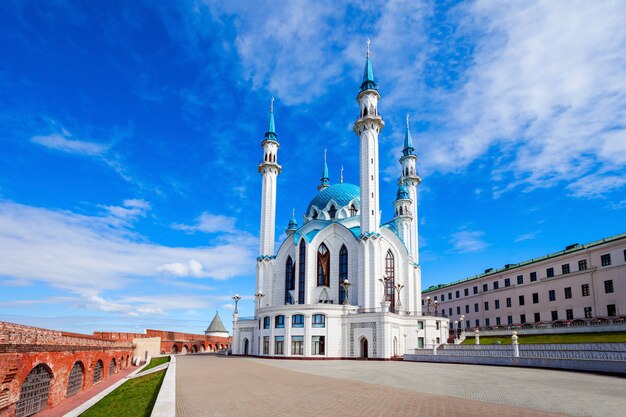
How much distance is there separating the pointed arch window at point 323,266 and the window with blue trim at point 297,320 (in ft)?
25.3

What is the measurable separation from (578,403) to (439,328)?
39541 mm

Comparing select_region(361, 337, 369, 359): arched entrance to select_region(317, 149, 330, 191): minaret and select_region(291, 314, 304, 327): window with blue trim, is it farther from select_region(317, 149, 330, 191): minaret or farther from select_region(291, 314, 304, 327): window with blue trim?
select_region(317, 149, 330, 191): minaret

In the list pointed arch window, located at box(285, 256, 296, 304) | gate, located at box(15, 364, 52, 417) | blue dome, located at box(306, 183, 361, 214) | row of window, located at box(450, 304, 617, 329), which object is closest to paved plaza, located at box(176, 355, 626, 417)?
gate, located at box(15, 364, 52, 417)

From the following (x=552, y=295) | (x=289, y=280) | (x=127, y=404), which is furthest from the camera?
(x=289, y=280)

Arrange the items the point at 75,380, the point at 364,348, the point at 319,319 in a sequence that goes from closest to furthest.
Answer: the point at 75,380
the point at 364,348
the point at 319,319

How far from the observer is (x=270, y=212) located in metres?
58.6

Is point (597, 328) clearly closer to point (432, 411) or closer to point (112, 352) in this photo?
point (432, 411)

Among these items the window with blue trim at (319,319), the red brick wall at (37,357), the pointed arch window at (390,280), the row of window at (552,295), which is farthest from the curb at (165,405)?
the row of window at (552,295)

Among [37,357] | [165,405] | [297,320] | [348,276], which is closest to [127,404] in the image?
[37,357]

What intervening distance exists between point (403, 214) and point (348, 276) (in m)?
14.6

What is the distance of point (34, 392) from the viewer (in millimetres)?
16406

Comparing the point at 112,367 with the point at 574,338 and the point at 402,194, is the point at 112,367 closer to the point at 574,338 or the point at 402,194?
the point at 574,338

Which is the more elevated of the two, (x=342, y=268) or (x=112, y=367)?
(x=342, y=268)

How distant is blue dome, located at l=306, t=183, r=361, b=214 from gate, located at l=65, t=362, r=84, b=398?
143 ft
